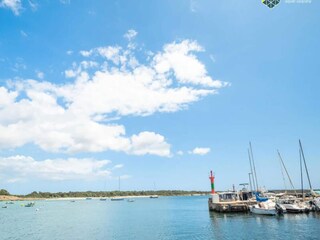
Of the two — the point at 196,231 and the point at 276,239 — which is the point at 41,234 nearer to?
the point at 196,231

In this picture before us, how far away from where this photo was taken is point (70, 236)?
49156mm

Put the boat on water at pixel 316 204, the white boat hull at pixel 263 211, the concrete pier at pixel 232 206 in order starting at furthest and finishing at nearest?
1. the concrete pier at pixel 232 206
2. the boat on water at pixel 316 204
3. the white boat hull at pixel 263 211

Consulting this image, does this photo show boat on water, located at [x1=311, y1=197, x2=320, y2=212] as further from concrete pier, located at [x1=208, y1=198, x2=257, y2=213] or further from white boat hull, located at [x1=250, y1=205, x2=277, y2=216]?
concrete pier, located at [x1=208, y1=198, x2=257, y2=213]

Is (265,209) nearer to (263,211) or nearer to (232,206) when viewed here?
(263,211)

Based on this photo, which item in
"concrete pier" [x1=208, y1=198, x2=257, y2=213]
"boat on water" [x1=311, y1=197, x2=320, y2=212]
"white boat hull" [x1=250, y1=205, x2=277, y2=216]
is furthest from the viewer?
"concrete pier" [x1=208, y1=198, x2=257, y2=213]

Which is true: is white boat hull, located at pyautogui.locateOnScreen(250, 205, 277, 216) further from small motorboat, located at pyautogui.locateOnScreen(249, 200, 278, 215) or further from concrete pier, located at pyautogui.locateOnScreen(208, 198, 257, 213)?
concrete pier, located at pyautogui.locateOnScreen(208, 198, 257, 213)

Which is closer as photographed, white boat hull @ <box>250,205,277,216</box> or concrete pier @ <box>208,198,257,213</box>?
white boat hull @ <box>250,205,277,216</box>

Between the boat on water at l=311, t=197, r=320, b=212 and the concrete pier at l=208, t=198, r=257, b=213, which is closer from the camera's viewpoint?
the boat on water at l=311, t=197, r=320, b=212

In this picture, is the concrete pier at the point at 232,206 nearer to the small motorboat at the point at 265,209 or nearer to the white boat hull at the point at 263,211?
the small motorboat at the point at 265,209

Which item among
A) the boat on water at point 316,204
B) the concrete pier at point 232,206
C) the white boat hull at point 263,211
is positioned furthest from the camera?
the concrete pier at point 232,206

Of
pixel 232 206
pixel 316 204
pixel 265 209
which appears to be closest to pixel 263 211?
pixel 265 209

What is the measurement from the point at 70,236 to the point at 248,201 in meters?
45.7

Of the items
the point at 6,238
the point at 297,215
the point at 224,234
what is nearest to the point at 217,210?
the point at 297,215

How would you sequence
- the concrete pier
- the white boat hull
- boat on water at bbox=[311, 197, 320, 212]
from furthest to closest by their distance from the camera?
the concrete pier → boat on water at bbox=[311, 197, 320, 212] → the white boat hull
